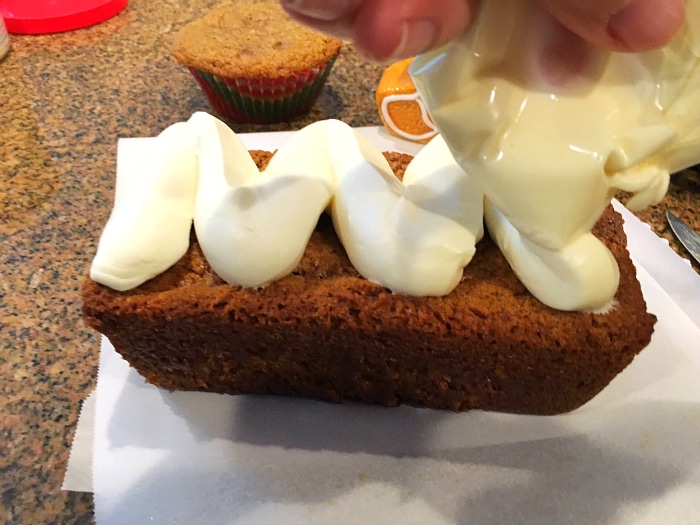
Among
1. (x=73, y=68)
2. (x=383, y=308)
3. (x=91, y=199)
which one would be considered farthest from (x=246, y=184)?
(x=73, y=68)

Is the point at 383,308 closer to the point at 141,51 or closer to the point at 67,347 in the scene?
the point at 67,347

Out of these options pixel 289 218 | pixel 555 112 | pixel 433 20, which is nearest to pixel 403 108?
pixel 289 218

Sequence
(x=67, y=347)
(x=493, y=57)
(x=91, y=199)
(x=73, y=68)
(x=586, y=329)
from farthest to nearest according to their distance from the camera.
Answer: (x=73, y=68)
(x=91, y=199)
(x=67, y=347)
(x=586, y=329)
(x=493, y=57)

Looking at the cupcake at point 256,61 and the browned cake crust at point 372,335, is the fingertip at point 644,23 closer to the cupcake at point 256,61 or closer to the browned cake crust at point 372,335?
the browned cake crust at point 372,335

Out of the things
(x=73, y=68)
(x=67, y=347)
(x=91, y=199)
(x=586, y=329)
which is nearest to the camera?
(x=586, y=329)

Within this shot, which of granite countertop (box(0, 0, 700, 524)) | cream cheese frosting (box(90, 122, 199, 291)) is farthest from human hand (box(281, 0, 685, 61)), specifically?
granite countertop (box(0, 0, 700, 524))

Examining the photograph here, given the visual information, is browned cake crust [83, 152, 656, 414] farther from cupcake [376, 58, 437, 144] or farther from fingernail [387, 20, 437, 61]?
cupcake [376, 58, 437, 144]
